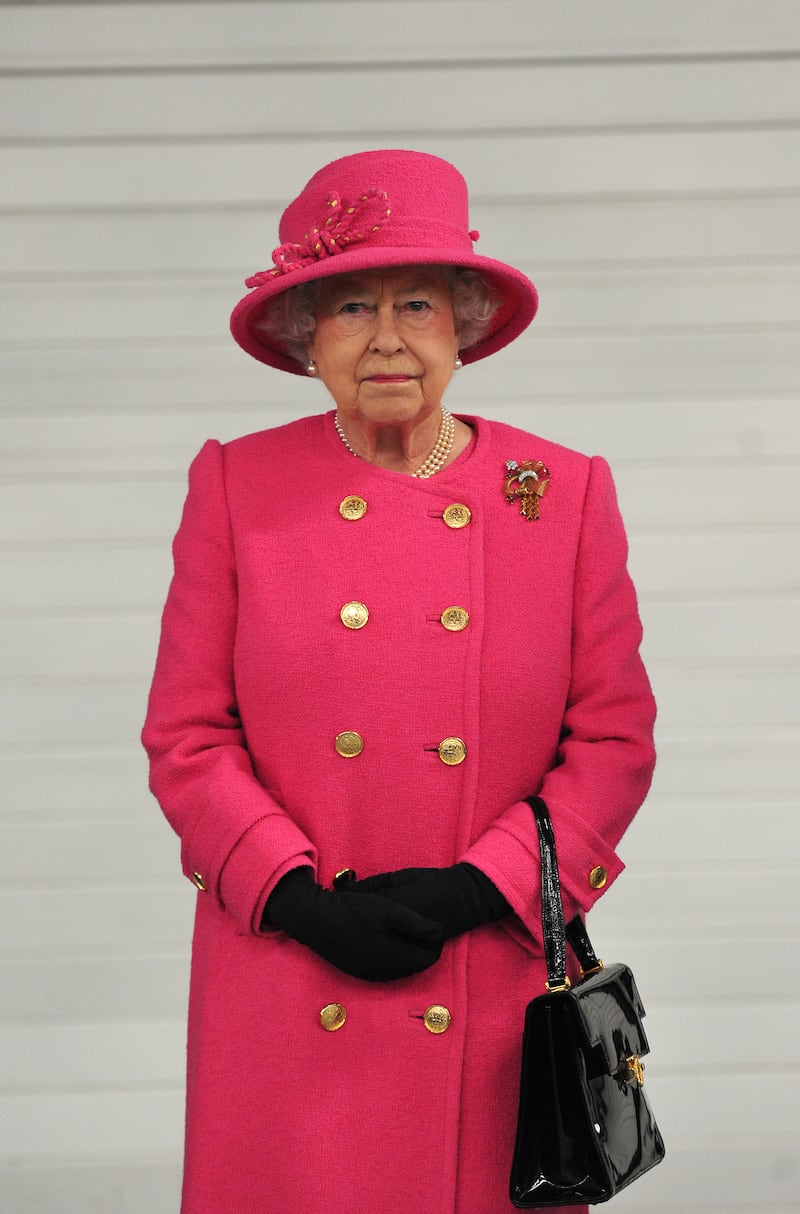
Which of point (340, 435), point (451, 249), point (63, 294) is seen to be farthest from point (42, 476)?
point (451, 249)

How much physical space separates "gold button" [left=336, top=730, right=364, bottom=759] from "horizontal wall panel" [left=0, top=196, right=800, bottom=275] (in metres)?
1.91

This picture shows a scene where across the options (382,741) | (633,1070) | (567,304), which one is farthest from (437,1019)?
(567,304)

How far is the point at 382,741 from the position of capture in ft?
6.77

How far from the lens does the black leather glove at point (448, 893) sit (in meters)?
1.97

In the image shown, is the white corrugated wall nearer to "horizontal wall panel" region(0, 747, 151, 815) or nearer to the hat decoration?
"horizontal wall panel" region(0, 747, 151, 815)

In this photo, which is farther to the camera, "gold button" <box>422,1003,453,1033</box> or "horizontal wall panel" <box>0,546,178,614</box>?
"horizontal wall panel" <box>0,546,178,614</box>

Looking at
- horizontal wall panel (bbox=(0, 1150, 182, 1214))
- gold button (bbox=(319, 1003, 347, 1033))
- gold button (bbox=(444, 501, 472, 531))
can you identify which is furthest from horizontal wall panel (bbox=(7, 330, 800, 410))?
gold button (bbox=(319, 1003, 347, 1033))

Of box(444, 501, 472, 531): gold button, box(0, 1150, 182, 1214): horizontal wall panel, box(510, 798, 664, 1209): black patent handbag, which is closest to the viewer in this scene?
box(510, 798, 664, 1209): black patent handbag

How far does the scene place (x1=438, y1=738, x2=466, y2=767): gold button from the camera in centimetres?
205

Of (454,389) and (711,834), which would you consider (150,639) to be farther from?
(711,834)

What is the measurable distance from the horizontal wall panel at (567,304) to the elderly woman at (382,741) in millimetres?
1531

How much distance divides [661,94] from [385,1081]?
2.57 metres

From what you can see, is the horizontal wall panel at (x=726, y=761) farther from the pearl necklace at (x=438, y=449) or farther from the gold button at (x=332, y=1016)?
the gold button at (x=332, y=1016)

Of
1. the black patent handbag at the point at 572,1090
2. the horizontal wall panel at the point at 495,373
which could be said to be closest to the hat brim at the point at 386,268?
the black patent handbag at the point at 572,1090
